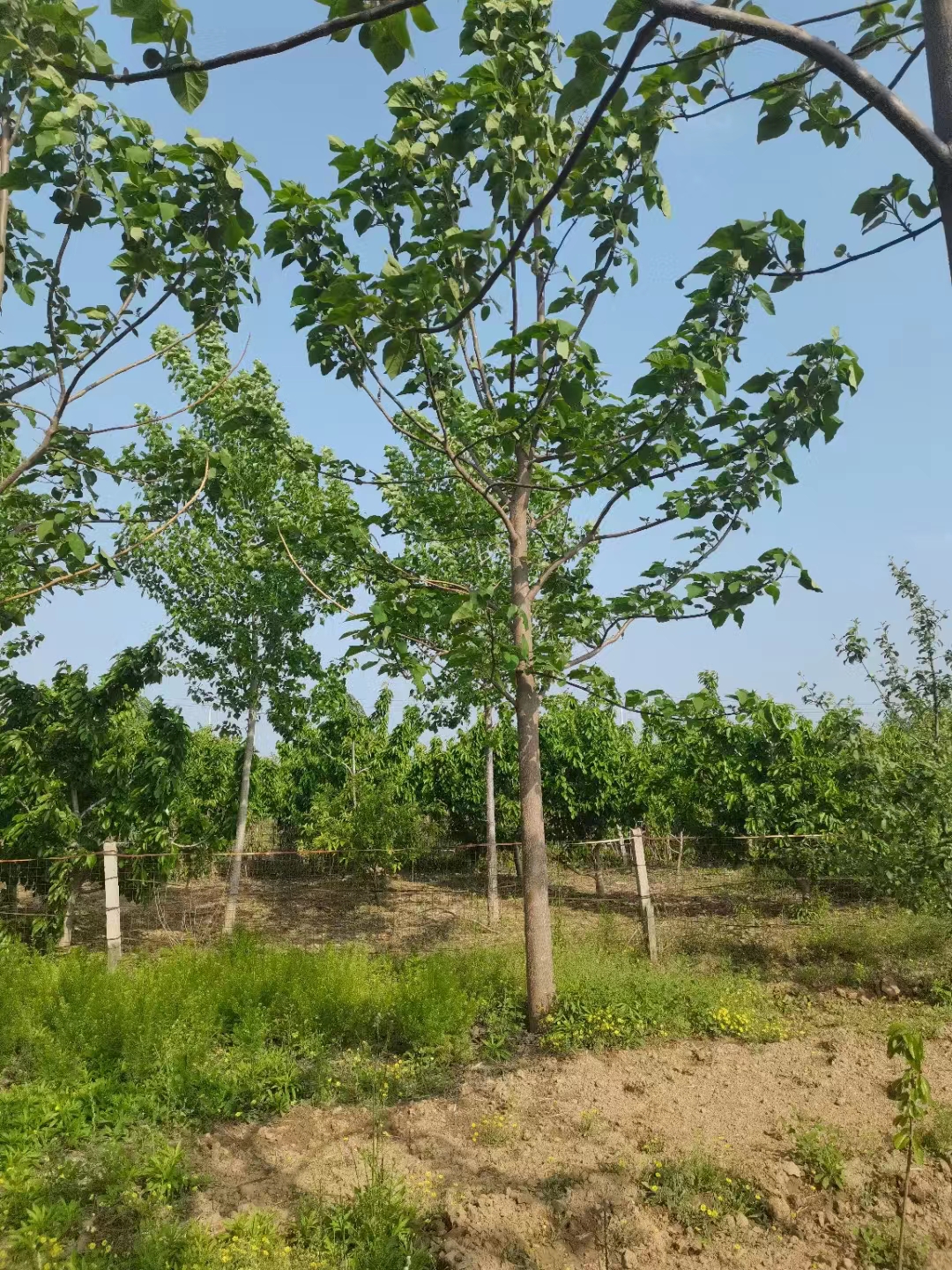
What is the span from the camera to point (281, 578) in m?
10.2

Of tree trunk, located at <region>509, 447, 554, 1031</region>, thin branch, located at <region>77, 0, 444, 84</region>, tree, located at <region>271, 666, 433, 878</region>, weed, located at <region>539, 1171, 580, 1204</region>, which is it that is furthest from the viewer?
tree, located at <region>271, 666, 433, 878</region>

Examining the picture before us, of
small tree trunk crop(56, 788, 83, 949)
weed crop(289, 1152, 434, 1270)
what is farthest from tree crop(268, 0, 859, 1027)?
small tree trunk crop(56, 788, 83, 949)

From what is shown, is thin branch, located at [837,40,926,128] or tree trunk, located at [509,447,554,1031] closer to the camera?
thin branch, located at [837,40,926,128]

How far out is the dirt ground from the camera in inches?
145

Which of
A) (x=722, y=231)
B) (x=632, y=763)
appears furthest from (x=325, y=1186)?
(x=632, y=763)

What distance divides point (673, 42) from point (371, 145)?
236 cm

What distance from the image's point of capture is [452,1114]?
516 cm

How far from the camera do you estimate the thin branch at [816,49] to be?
190 cm

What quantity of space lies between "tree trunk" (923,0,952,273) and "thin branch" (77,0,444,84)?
47.4 inches

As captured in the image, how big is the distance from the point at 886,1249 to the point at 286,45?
5118 millimetres

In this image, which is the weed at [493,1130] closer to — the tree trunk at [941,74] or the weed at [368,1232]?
the weed at [368,1232]

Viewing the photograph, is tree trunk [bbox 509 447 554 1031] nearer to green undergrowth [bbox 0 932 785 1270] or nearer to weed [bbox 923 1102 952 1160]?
green undergrowth [bbox 0 932 785 1270]

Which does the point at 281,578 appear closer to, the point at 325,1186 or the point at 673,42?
the point at 325,1186

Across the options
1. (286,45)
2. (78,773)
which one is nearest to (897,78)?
(286,45)
